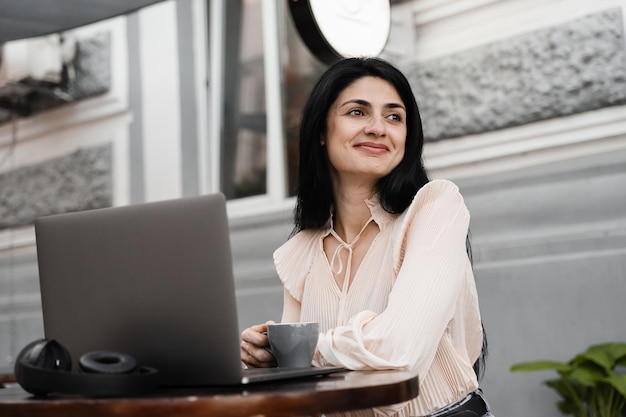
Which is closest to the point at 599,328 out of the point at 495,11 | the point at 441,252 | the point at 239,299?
the point at 495,11

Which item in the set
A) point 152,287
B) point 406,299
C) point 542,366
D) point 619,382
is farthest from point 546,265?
point 152,287

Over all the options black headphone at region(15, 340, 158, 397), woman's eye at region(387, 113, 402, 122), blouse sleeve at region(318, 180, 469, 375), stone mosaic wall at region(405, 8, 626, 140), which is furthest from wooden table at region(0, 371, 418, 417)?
stone mosaic wall at region(405, 8, 626, 140)

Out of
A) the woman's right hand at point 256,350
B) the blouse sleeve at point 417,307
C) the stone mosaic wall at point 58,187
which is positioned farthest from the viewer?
the stone mosaic wall at point 58,187

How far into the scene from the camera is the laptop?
3.64ft

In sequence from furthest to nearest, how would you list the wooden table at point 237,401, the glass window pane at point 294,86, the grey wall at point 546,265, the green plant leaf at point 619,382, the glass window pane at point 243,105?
the glass window pane at point 243,105 < the glass window pane at point 294,86 < the grey wall at point 546,265 < the green plant leaf at point 619,382 < the wooden table at point 237,401

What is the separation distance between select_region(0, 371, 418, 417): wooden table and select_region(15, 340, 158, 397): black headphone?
0.07 ft

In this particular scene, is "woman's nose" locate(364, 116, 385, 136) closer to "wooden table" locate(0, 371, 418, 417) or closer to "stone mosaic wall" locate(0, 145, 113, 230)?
"wooden table" locate(0, 371, 418, 417)

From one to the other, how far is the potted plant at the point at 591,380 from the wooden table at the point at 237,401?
70.6 inches

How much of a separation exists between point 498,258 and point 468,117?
0.61m

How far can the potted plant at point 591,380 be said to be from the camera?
8.79ft

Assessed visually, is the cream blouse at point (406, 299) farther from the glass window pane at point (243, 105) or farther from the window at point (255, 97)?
the glass window pane at point (243, 105)

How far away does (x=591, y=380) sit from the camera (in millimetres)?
2672

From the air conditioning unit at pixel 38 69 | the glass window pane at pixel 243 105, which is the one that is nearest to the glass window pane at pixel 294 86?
the glass window pane at pixel 243 105

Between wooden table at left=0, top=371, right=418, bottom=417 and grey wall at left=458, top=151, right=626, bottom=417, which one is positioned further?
grey wall at left=458, top=151, right=626, bottom=417
